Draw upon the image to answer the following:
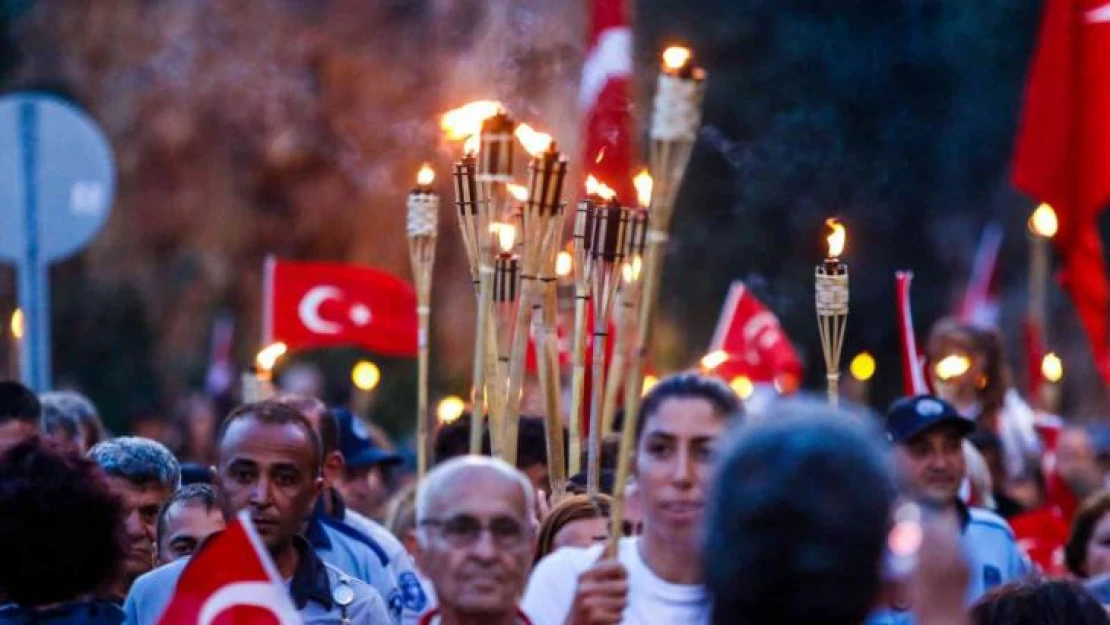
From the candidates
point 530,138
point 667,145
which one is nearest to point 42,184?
point 530,138

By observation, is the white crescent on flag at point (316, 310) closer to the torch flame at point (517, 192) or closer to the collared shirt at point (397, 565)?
the collared shirt at point (397, 565)

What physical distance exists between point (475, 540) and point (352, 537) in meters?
2.91

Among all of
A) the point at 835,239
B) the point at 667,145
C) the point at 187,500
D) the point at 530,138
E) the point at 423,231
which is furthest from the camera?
the point at 423,231

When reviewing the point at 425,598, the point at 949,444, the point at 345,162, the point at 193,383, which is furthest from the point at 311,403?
the point at 193,383

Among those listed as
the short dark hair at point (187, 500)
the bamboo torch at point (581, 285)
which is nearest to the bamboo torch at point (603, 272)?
the bamboo torch at point (581, 285)

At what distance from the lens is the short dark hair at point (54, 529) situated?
599cm

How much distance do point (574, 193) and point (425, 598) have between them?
2.25 m

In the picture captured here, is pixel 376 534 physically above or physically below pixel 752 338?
below

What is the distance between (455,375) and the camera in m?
22.8

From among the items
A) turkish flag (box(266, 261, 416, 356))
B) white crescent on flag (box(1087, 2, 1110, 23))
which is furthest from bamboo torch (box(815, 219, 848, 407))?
turkish flag (box(266, 261, 416, 356))

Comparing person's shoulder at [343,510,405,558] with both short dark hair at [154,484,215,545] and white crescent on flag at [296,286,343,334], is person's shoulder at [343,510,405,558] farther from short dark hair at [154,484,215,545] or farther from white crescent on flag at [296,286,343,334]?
Answer: white crescent on flag at [296,286,343,334]

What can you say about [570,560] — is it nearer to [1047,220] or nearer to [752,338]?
[1047,220]

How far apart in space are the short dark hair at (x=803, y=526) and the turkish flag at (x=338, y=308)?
9063mm

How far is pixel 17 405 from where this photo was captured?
29.9ft
